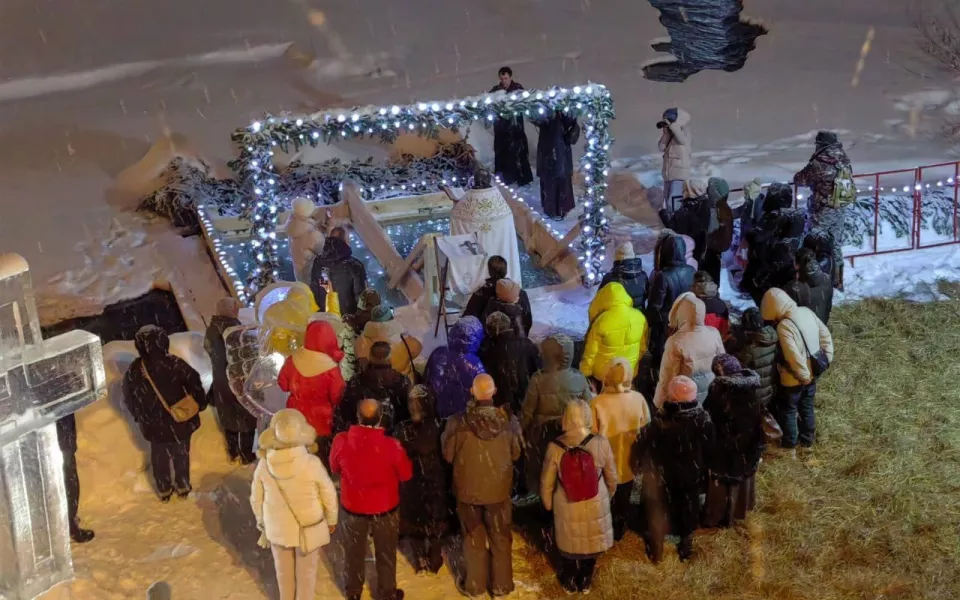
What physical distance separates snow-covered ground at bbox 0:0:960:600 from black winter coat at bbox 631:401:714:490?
3.08 m

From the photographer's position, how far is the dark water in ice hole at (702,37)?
19156 mm

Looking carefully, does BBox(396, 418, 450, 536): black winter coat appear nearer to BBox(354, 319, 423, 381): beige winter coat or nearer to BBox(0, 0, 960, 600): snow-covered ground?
BBox(354, 319, 423, 381): beige winter coat

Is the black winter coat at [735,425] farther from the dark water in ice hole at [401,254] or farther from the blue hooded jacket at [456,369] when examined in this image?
the dark water in ice hole at [401,254]

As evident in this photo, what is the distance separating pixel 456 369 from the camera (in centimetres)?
670

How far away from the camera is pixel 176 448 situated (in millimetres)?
7137

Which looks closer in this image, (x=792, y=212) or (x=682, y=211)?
(x=792, y=212)

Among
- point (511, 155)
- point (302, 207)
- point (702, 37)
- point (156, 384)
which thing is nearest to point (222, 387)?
point (156, 384)

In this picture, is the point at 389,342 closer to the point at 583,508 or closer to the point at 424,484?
the point at 424,484

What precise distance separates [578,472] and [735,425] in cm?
115

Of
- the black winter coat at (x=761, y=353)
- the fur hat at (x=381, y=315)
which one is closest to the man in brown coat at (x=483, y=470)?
the fur hat at (x=381, y=315)

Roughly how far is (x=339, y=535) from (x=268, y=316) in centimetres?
161

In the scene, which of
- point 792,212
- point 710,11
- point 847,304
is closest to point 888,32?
point 710,11

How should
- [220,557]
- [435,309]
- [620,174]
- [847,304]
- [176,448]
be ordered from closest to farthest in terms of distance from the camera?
[220,557]
[176,448]
[435,309]
[847,304]
[620,174]

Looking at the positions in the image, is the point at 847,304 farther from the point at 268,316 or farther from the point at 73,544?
the point at 73,544
